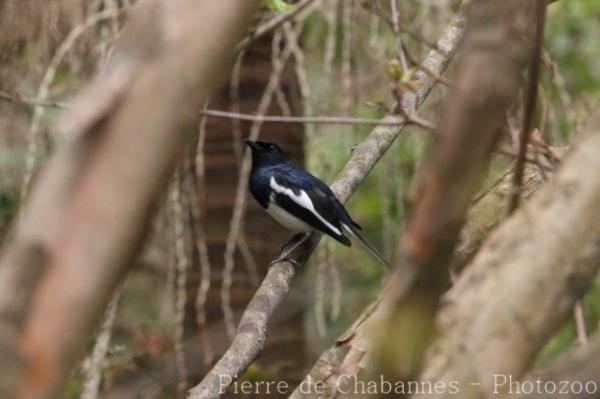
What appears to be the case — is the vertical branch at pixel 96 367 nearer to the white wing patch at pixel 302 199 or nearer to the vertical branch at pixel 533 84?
the white wing patch at pixel 302 199

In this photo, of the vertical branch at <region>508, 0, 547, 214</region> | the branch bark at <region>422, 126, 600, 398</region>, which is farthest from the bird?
the branch bark at <region>422, 126, 600, 398</region>

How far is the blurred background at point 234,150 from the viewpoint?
4.15 meters

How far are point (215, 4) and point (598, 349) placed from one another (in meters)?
0.70

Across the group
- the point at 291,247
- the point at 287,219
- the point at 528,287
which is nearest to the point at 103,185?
the point at 528,287

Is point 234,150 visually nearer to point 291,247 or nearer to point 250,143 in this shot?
point 250,143

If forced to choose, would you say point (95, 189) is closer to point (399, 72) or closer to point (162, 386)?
point (399, 72)

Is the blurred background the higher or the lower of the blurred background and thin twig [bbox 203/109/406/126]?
the lower

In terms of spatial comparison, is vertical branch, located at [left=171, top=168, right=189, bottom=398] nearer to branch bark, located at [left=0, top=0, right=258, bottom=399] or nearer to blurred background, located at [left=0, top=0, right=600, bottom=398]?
blurred background, located at [left=0, top=0, right=600, bottom=398]

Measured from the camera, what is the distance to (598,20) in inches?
264

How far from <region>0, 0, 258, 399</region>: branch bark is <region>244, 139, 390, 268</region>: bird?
3058 mm

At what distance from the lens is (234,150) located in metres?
5.43

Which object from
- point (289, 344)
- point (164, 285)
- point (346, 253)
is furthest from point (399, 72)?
point (346, 253)

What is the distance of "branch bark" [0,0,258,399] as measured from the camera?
1.07m

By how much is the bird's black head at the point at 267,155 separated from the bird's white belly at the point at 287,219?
0.77 ft
